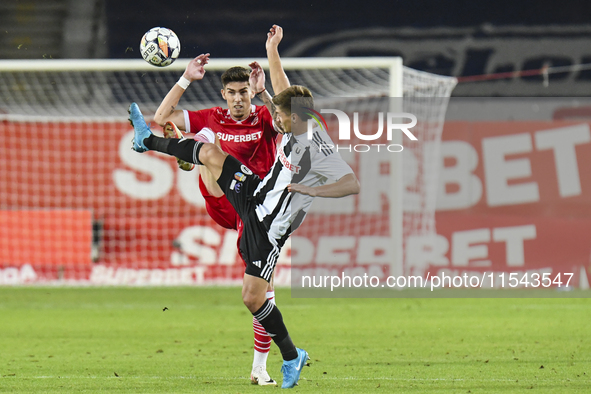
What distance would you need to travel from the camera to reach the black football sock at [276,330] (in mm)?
4965

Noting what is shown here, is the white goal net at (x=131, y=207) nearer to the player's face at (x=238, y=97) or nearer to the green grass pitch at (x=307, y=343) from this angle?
the green grass pitch at (x=307, y=343)

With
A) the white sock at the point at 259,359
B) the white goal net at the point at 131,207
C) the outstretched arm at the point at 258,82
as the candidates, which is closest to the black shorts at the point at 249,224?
the white sock at the point at 259,359

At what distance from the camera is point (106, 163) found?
12.8 metres

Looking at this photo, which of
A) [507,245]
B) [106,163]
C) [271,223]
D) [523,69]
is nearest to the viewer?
[271,223]

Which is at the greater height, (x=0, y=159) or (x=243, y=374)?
(x=0, y=159)

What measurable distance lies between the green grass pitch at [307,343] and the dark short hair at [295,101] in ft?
5.46

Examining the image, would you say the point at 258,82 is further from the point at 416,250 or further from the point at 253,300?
the point at 416,250

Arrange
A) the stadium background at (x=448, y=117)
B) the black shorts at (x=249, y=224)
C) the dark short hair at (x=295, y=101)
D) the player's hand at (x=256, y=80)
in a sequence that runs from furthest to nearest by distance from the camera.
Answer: the stadium background at (x=448, y=117)
the player's hand at (x=256, y=80)
the black shorts at (x=249, y=224)
the dark short hair at (x=295, y=101)

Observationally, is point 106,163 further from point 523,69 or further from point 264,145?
point 523,69

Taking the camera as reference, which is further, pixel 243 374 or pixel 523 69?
pixel 523 69

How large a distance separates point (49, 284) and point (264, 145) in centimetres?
739

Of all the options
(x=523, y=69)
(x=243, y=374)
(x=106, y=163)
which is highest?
(x=523, y=69)

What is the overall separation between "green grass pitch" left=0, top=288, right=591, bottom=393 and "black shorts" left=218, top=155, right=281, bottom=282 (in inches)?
29.4

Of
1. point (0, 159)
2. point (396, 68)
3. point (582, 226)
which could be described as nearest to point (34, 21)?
point (0, 159)
